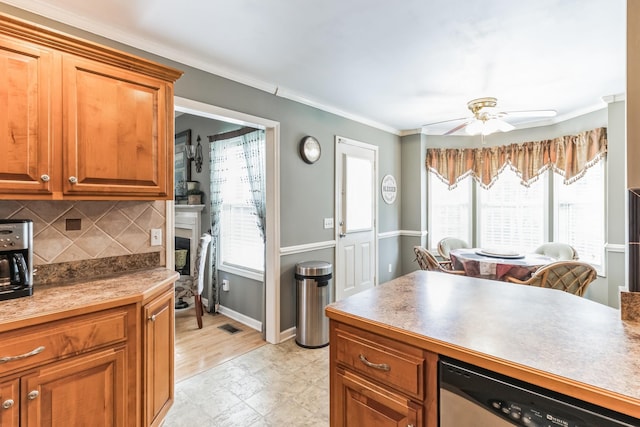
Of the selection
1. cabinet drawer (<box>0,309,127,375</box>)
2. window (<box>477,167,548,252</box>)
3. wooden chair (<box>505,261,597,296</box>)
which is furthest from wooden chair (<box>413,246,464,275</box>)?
cabinet drawer (<box>0,309,127,375</box>)

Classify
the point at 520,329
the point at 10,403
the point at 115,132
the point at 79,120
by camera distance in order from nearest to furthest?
the point at 520,329
the point at 10,403
the point at 79,120
the point at 115,132

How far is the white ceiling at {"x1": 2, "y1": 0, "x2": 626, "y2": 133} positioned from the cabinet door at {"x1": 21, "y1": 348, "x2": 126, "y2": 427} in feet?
6.56

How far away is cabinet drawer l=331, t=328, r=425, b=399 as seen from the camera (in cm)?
113

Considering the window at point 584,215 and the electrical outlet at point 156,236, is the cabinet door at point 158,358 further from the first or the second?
the window at point 584,215

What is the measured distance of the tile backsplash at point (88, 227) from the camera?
188 cm

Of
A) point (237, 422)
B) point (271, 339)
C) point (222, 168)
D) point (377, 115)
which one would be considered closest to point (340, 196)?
point (377, 115)

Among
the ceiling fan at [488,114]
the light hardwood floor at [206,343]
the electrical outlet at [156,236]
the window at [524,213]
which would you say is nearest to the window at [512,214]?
the window at [524,213]

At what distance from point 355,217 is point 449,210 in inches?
75.8

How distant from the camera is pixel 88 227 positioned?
2064 millimetres

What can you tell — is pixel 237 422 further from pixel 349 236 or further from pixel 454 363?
pixel 349 236

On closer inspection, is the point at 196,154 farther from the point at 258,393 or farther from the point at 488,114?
the point at 488,114

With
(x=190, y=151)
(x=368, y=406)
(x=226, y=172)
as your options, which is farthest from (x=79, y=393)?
(x=190, y=151)

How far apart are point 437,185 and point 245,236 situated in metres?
3.30

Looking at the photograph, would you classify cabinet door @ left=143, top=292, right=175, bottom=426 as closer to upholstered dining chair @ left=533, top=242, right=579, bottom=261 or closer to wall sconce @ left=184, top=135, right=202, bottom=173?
wall sconce @ left=184, top=135, right=202, bottom=173
